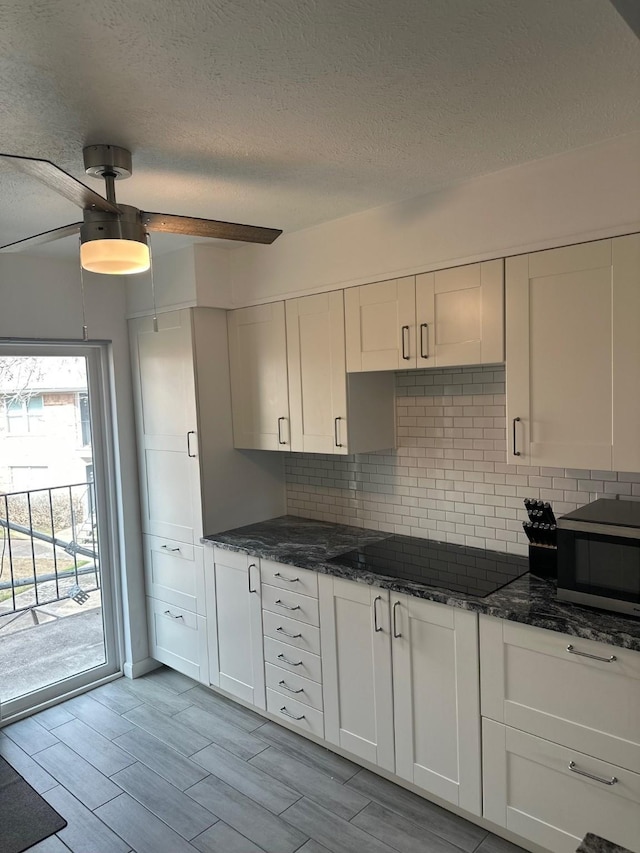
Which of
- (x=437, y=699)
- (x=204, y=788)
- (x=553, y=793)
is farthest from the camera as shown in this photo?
(x=204, y=788)

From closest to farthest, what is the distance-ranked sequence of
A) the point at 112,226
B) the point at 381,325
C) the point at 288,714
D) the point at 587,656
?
the point at 112,226 < the point at 587,656 < the point at 381,325 < the point at 288,714

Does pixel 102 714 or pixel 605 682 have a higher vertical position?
pixel 605 682

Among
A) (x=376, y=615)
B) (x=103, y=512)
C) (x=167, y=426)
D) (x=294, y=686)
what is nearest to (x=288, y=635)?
(x=294, y=686)

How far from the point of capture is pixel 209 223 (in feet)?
6.36

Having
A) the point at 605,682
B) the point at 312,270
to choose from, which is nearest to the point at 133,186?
the point at 312,270

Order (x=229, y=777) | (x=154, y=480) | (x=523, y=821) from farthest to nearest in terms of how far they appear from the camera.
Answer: (x=154, y=480), (x=229, y=777), (x=523, y=821)

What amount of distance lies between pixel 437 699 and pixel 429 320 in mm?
1566

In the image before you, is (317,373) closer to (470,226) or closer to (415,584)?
(470,226)

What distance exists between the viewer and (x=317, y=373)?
3.11m

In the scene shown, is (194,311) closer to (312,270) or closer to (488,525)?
(312,270)

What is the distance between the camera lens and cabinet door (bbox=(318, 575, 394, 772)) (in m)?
2.61

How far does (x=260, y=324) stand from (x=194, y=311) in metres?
0.37

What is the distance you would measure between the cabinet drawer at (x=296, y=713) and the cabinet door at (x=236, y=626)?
8 cm

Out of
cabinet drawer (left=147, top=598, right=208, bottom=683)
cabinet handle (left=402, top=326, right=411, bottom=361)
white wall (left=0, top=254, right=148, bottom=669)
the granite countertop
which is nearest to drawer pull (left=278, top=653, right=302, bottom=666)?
the granite countertop
